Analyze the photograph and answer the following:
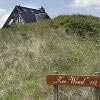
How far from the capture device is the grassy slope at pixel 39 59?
8859mm

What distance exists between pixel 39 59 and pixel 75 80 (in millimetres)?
4159

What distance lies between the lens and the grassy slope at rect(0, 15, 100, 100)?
886 cm

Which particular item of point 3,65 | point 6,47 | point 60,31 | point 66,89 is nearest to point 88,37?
point 60,31

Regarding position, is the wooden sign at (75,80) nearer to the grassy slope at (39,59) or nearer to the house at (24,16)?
the grassy slope at (39,59)

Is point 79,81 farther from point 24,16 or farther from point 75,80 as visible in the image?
point 24,16

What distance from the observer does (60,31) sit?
14.4m

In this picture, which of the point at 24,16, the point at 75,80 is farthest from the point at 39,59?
the point at 24,16

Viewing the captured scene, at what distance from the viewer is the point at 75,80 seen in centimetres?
688

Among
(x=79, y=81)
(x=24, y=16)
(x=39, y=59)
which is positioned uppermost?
(x=24, y=16)

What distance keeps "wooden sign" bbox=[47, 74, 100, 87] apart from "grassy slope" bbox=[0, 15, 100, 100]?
4.25 feet

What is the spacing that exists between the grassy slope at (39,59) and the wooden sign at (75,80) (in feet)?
4.25

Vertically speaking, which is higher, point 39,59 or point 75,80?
point 39,59

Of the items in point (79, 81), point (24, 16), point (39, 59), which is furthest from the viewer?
point (24, 16)

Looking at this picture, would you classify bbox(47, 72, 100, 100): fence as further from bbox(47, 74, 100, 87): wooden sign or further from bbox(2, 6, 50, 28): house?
bbox(2, 6, 50, 28): house
